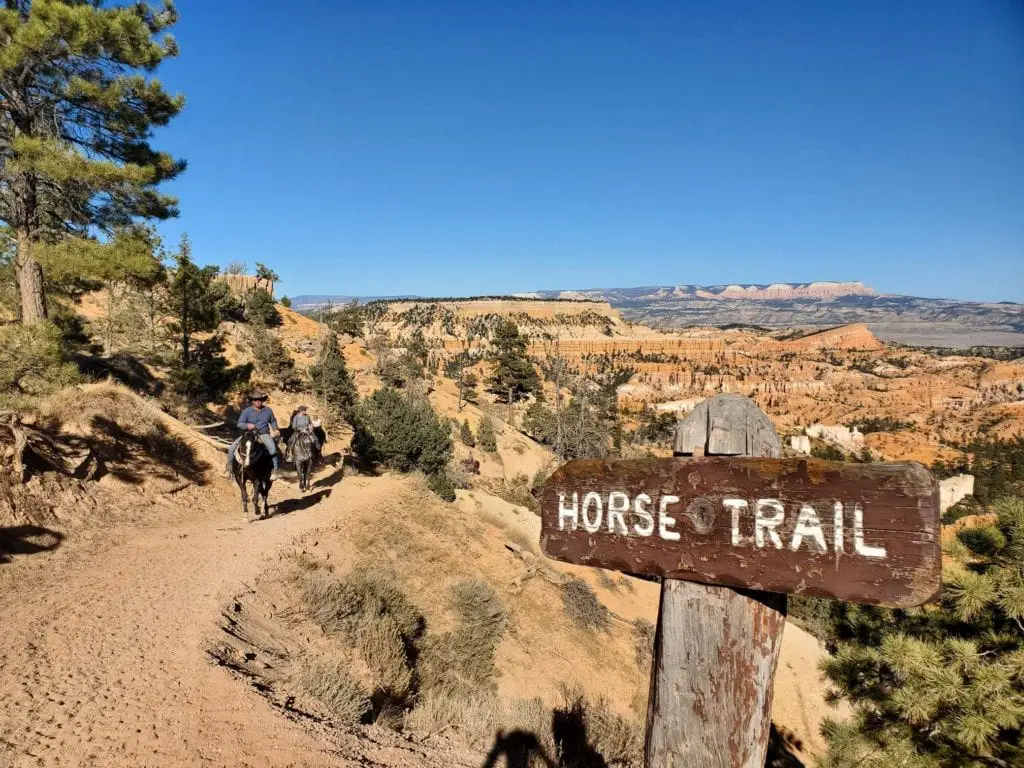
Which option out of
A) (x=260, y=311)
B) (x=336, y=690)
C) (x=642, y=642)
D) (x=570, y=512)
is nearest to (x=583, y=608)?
(x=642, y=642)

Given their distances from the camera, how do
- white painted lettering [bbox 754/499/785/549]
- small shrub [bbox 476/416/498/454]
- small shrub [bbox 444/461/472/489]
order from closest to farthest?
1. white painted lettering [bbox 754/499/785/549]
2. small shrub [bbox 444/461/472/489]
3. small shrub [bbox 476/416/498/454]

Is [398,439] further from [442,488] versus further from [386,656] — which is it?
[386,656]

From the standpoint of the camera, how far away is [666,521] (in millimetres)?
1768

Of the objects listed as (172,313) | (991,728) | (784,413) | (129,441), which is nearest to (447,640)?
(991,728)

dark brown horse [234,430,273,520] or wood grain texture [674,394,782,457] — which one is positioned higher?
wood grain texture [674,394,782,457]

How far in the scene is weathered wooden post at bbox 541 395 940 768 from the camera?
147 cm

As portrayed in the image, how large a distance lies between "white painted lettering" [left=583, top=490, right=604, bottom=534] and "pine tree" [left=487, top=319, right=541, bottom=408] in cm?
4237

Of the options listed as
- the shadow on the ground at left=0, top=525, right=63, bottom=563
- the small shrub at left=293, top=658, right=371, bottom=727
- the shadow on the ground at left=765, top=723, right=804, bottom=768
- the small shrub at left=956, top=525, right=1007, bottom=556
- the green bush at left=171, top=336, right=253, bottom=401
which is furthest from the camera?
the green bush at left=171, top=336, right=253, bottom=401

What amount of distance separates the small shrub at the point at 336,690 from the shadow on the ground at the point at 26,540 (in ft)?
14.5

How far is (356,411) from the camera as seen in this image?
20.9 metres

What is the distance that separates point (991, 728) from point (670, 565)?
3088 millimetres

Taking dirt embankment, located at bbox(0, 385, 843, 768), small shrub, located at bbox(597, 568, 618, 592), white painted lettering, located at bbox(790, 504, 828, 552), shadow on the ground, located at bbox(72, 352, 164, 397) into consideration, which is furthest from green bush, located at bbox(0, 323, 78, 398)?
small shrub, located at bbox(597, 568, 618, 592)

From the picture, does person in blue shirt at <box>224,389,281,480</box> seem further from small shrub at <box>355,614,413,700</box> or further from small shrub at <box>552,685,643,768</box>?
small shrub at <box>552,685,643,768</box>

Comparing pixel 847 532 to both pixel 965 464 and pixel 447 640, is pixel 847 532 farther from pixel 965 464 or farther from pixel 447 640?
pixel 965 464
